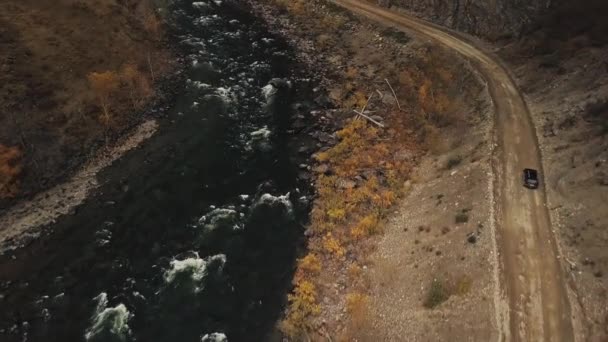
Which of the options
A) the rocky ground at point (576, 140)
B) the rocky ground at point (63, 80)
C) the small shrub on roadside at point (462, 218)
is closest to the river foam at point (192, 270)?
the rocky ground at point (63, 80)

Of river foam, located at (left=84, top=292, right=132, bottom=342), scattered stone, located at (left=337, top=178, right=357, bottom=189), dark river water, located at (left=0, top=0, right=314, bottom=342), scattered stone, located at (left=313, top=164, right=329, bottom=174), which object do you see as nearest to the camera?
river foam, located at (left=84, top=292, right=132, bottom=342)

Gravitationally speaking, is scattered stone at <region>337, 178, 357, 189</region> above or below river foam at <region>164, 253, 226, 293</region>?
above

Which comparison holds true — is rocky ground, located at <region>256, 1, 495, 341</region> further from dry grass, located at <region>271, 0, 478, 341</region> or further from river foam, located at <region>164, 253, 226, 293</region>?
river foam, located at <region>164, 253, 226, 293</region>

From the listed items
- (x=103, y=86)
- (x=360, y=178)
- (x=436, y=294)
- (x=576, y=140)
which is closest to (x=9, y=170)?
(x=103, y=86)

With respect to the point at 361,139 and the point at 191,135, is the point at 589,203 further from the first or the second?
the point at 191,135

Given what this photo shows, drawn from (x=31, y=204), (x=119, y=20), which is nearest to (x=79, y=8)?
(x=119, y=20)

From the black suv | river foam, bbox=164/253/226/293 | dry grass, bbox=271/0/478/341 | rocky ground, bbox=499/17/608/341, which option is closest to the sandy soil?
dry grass, bbox=271/0/478/341
